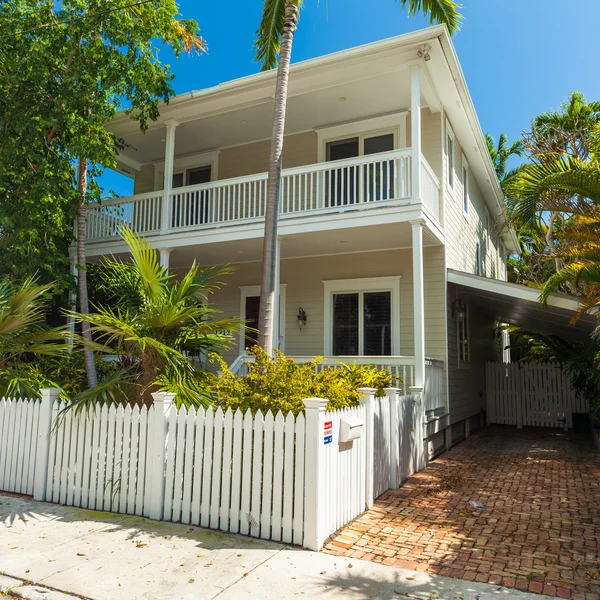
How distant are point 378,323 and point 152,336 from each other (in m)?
6.31

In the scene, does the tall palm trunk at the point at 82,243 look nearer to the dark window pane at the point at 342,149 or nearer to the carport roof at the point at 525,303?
the dark window pane at the point at 342,149

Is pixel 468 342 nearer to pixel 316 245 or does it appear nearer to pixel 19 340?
pixel 316 245

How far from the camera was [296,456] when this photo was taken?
482 centimetres

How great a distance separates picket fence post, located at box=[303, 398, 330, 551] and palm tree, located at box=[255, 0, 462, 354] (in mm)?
2702

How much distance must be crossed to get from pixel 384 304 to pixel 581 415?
22.2ft

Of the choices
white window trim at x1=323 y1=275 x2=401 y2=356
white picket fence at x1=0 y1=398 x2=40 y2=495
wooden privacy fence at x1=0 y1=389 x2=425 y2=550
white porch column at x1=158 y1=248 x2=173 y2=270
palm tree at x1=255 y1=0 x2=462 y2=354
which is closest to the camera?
wooden privacy fence at x1=0 y1=389 x2=425 y2=550

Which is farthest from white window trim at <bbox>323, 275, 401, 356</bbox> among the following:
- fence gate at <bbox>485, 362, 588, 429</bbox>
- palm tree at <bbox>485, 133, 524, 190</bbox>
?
palm tree at <bbox>485, 133, 524, 190</bbox>

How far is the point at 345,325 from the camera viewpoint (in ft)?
39.6

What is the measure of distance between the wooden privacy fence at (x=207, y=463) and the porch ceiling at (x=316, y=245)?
14.0 ft

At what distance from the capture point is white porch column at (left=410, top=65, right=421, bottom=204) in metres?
9.24

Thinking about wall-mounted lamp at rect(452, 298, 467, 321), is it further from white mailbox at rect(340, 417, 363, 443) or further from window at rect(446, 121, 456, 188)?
white mailbox at rect(340, 417, 363, 443)

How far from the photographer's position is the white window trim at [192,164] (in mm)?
13898

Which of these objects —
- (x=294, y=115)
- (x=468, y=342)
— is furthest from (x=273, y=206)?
(x=468, y=342)

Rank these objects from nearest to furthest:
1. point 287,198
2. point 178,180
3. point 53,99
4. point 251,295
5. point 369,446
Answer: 1. point 369,446
2. point 287,198
3. point 53,99
4. point 251,295
5. point 178,180
